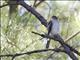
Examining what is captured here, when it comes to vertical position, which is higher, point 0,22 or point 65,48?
point 65,48

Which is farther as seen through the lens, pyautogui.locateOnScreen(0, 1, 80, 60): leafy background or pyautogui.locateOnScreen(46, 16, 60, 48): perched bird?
pyautogui.locateOnScreen(0, 1, 80, 60): leafy background

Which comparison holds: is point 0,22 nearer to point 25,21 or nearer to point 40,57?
point 25,21

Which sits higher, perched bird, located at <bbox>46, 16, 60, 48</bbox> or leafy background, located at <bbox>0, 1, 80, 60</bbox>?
perched bird, located at <bbox>46, 16, 60, 48</bbox>

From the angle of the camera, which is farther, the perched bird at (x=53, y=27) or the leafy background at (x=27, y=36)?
the leafy background at (x=27, y=36)

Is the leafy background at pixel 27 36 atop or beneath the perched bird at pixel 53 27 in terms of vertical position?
beneath

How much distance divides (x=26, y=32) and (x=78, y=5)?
136 inches

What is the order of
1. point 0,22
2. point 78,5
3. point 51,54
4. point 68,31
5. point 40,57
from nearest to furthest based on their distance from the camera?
1. point 51,54
2. point 40,57
3. point 68,31
4. point 0,22
5. point 78,5

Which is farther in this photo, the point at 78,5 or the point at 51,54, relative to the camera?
the point at 78,5

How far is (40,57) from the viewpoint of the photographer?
6762 mm

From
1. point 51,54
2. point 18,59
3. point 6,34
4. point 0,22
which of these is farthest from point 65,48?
point 0,22

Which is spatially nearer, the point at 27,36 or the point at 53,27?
the point at 53,27

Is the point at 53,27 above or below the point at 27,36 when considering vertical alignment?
above

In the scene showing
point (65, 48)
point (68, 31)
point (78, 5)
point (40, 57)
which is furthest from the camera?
point (78, 5)

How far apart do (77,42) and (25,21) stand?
1.36 meters
